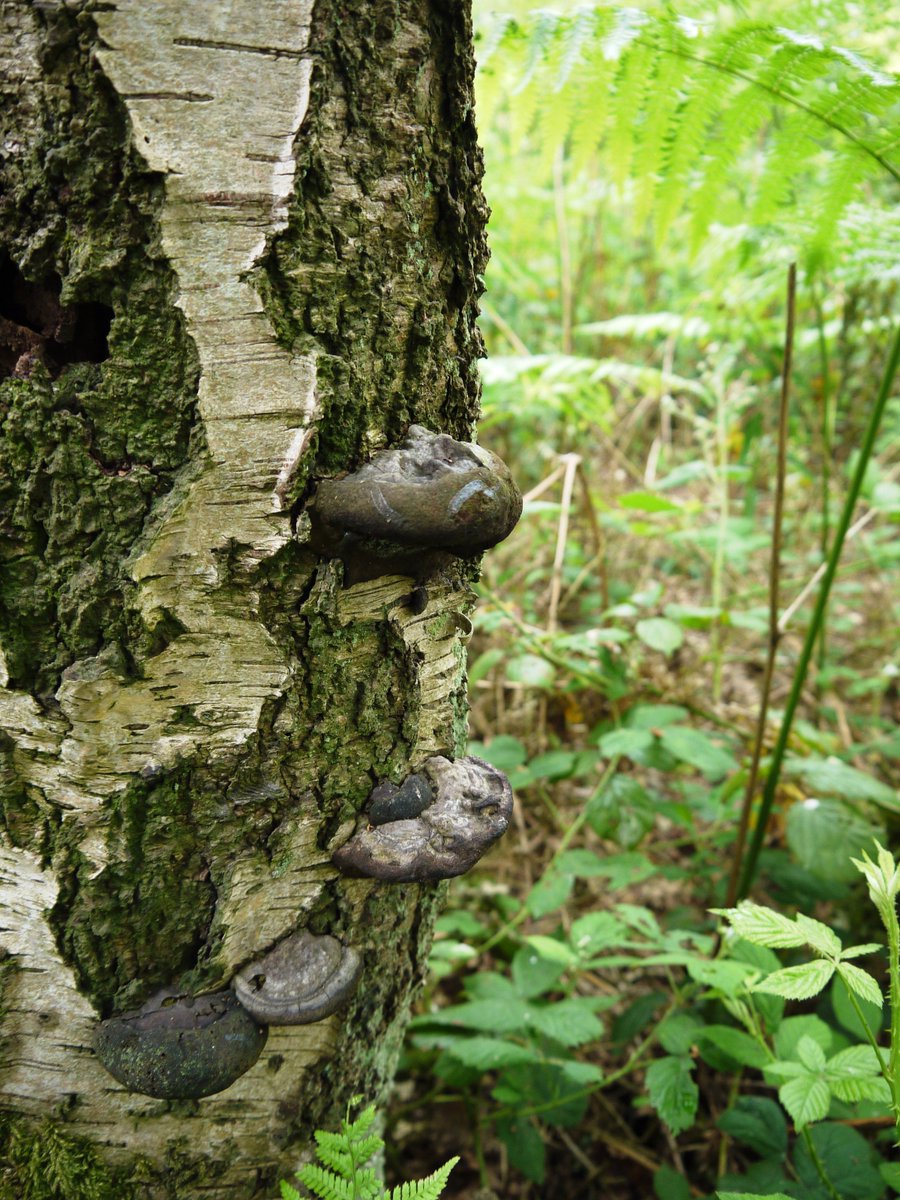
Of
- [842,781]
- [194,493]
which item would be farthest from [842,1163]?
[194,493]

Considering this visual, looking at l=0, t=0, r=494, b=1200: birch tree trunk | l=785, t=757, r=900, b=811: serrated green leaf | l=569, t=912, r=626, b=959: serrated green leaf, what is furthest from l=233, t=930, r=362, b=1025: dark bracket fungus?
l=785, t=757, r=900, b=811: serrated green leaf

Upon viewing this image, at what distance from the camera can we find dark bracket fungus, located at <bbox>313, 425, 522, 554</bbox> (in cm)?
96

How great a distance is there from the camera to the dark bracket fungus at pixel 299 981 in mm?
1181

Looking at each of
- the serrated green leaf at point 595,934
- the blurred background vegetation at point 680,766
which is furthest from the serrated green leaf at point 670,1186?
Result: the serrated green leaf at point 595,934

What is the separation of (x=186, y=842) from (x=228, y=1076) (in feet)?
1.20

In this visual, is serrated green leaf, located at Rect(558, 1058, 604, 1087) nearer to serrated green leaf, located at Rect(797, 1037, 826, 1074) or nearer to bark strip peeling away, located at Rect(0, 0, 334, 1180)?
serrated green leaf, located at Rect(797, 1037, 826, 1074)

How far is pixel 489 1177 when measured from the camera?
233 centimetres

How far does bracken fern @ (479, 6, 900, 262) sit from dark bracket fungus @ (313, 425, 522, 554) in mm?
1340

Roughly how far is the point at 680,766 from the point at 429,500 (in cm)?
281

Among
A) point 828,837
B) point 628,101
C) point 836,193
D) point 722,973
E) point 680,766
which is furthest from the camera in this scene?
point 680,766

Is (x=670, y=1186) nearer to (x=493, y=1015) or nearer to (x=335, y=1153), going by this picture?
(x=493, y=1015)

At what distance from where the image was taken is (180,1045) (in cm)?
113

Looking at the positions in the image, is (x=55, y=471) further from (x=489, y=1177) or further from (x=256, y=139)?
(x=489, y=1177)

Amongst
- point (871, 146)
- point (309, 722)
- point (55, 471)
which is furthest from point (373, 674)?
point (871, 146)
